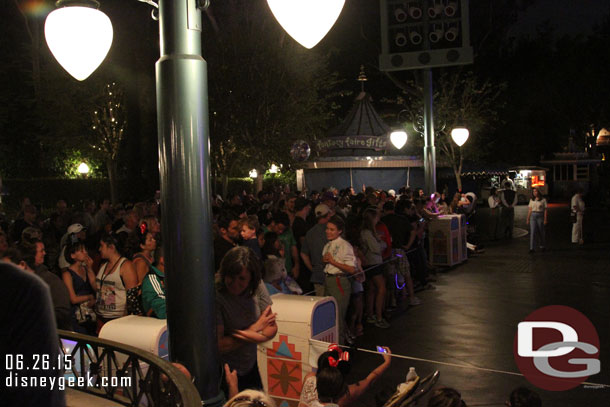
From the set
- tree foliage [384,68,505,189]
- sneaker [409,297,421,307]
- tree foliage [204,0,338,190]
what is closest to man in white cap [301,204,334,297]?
sneaker [409,297,421,307]

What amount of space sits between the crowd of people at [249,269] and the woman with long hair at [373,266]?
0.02 m

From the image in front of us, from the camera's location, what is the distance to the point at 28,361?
1.55 m

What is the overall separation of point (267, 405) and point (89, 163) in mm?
32526

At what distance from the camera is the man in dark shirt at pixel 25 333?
4.91ft

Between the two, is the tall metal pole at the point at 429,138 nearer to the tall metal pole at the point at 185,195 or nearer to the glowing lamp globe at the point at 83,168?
the tall metal pole at the point at 185,195

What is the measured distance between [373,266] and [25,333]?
8352 millimetres

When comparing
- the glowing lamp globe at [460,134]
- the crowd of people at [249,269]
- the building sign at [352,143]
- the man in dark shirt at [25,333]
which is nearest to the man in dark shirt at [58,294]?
the crowd of people at [249,269]

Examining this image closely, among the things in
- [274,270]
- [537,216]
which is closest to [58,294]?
[274,270]

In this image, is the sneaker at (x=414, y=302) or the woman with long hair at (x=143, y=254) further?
the sneaker at (x=414, y=302)

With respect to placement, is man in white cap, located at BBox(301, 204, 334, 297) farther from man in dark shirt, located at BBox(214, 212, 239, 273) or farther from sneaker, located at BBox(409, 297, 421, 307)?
sneaker, located at BBox(409, 297, 421, 307)

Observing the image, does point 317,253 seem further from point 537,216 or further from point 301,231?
point 537,216

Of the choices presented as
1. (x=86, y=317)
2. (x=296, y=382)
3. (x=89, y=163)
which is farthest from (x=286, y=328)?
(x=89, y=163)

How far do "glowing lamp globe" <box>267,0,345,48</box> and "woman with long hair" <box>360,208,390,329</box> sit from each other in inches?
232

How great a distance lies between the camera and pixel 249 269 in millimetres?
4391
